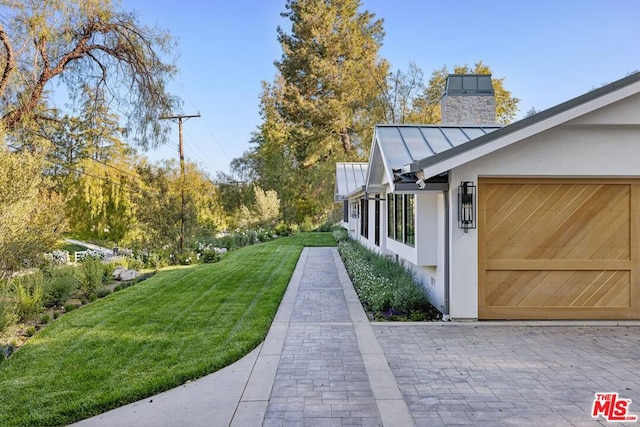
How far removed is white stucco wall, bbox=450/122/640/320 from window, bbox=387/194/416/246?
50.7 inches

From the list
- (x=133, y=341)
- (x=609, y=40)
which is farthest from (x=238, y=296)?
(x=609, y=40)

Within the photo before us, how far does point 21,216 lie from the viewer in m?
6.99

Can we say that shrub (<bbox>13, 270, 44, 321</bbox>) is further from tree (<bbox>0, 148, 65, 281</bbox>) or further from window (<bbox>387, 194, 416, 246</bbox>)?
window (<bbox>387, 194, 416, 246</bbox>)

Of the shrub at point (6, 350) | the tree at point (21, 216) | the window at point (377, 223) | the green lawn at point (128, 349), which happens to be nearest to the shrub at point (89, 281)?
the green lawn at point (128, 349)

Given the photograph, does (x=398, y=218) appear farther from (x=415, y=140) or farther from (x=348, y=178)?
(x=348, y=178)

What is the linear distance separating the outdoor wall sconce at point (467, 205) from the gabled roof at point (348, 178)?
12598mm

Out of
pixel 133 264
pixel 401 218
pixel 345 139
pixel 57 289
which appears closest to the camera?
pixel 57 289

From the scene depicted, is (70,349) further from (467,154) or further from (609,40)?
(609,40)

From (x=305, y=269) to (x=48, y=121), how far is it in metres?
8.03

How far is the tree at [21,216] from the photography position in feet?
22.4

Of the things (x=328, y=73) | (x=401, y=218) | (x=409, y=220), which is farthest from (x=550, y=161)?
(x=328, y=73)

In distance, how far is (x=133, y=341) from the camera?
5.75 meters

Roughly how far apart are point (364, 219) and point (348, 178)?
15.6 ft

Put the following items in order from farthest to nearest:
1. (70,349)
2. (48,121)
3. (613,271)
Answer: (48,121)
(613,271)
(70,349)
